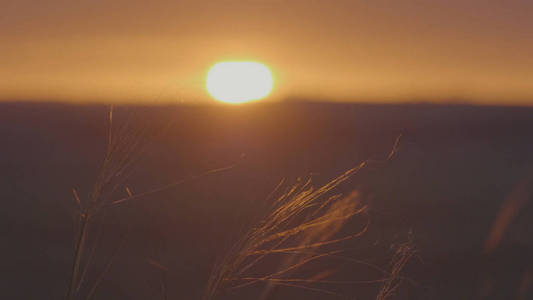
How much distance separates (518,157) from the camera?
9.73 metres

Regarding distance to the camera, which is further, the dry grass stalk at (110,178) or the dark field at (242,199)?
the dark field at (242,199)

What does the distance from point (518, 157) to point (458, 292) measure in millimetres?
6943

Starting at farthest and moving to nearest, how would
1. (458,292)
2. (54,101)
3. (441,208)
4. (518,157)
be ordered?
(54,101) → (518,157) → (441,208) → (458,292)

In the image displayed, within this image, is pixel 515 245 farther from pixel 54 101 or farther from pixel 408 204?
pixel 54 101

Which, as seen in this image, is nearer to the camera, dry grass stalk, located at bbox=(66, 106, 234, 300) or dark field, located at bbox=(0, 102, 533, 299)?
dry grass stalk, located at bbox=(66, 106, 234, 300)

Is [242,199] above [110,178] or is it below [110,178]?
below

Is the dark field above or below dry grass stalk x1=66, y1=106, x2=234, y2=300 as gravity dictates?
below

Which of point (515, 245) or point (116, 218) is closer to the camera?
point (515, 245)

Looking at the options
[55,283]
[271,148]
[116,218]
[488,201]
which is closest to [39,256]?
[55,283]

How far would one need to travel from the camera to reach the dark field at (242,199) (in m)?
3.34

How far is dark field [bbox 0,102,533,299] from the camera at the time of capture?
11.0 ft

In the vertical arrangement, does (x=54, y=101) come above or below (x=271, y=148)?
above

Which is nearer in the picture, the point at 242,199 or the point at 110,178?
the point at 110,178

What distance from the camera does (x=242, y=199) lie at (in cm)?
624
